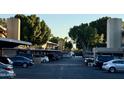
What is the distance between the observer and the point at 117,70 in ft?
126

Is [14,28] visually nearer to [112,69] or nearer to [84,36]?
[84,36]

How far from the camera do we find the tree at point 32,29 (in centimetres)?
8829

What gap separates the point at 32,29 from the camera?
8938cm

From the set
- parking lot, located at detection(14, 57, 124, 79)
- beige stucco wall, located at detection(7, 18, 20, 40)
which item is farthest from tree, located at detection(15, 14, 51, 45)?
parking lot, located at detection(14, 57, 124, 79)

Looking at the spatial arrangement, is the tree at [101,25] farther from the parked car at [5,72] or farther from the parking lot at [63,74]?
the parked car at [5,72]

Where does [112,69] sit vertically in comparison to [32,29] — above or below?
below

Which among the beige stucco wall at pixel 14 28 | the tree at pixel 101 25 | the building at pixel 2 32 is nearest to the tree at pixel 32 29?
the beige stucco wall at pixel 14 28

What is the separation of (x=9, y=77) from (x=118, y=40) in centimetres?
6097

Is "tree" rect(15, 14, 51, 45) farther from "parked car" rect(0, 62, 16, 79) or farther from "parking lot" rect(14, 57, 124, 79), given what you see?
"parked car" rect(0, 62, 16, 79)

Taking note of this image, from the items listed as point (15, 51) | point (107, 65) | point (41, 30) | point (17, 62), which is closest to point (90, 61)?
point (17, 62)

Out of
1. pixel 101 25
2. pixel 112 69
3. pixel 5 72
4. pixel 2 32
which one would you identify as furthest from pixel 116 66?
pixel 101 25

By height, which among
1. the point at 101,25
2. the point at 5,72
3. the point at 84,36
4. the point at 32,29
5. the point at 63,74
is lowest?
the point at 63,74

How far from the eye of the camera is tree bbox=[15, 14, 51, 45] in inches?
3476

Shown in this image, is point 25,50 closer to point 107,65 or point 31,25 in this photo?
point 31,25
